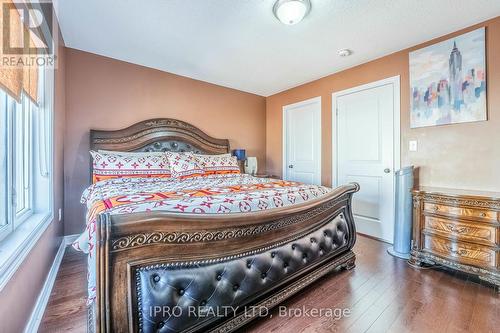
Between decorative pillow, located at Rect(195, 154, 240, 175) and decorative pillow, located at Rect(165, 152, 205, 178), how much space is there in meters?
0.09

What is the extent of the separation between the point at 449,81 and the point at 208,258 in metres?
2.91

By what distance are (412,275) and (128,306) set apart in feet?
7.48

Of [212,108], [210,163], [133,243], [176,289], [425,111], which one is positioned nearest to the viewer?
[133,243]

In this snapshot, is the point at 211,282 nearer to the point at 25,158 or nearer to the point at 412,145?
the point at 25,158

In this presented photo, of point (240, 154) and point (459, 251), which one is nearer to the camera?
point (459, 251)

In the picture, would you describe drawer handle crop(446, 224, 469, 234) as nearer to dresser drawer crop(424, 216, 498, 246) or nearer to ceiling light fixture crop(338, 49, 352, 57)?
dresser drawer crop(424, 216, 498, 246)

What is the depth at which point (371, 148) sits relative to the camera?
3.06 meters

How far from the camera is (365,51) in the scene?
2.74 m

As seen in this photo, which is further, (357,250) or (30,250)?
(357,250)

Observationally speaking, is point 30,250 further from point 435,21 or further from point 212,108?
point 435,21

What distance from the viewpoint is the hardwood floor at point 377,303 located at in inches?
55.7

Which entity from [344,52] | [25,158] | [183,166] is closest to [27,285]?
[25,158]

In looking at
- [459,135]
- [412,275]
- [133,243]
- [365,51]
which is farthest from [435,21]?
[133,243]

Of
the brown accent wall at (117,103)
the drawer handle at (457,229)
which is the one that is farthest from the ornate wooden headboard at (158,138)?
the drawer handle at (457,229)
